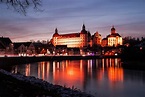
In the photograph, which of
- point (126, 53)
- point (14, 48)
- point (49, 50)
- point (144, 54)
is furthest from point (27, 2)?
point (49, 50)

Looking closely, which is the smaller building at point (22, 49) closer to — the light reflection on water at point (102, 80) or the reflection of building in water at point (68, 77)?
the reflection of building in water at point (68, 77)

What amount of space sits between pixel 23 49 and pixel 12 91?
4784 inches

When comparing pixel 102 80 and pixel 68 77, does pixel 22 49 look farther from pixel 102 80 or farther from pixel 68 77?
pixel 102 80

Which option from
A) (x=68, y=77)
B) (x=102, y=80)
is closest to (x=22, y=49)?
(x=68, y=77)

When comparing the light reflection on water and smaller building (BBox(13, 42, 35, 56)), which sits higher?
smaller building (BBox(13, 42, 35, 56))

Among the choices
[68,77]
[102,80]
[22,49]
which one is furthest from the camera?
[22,49]

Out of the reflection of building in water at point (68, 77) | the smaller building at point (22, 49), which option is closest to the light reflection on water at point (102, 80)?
the reflection of building in water at point (68, 77)

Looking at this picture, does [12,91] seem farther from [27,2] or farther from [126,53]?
[126,53]

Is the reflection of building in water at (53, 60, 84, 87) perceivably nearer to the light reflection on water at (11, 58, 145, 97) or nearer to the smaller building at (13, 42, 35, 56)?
the light reflection on water at (11, 58, 145, 97)

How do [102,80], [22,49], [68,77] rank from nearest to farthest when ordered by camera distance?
[102,80] → [68,77] → [22,49]

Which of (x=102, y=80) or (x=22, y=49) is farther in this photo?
(x=22, y=49)

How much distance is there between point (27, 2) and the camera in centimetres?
1553

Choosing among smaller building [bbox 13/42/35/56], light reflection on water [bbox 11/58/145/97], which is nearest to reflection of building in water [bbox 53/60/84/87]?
light reflection on water [bbox 11/58/145/97]

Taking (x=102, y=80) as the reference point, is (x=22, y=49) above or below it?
above
